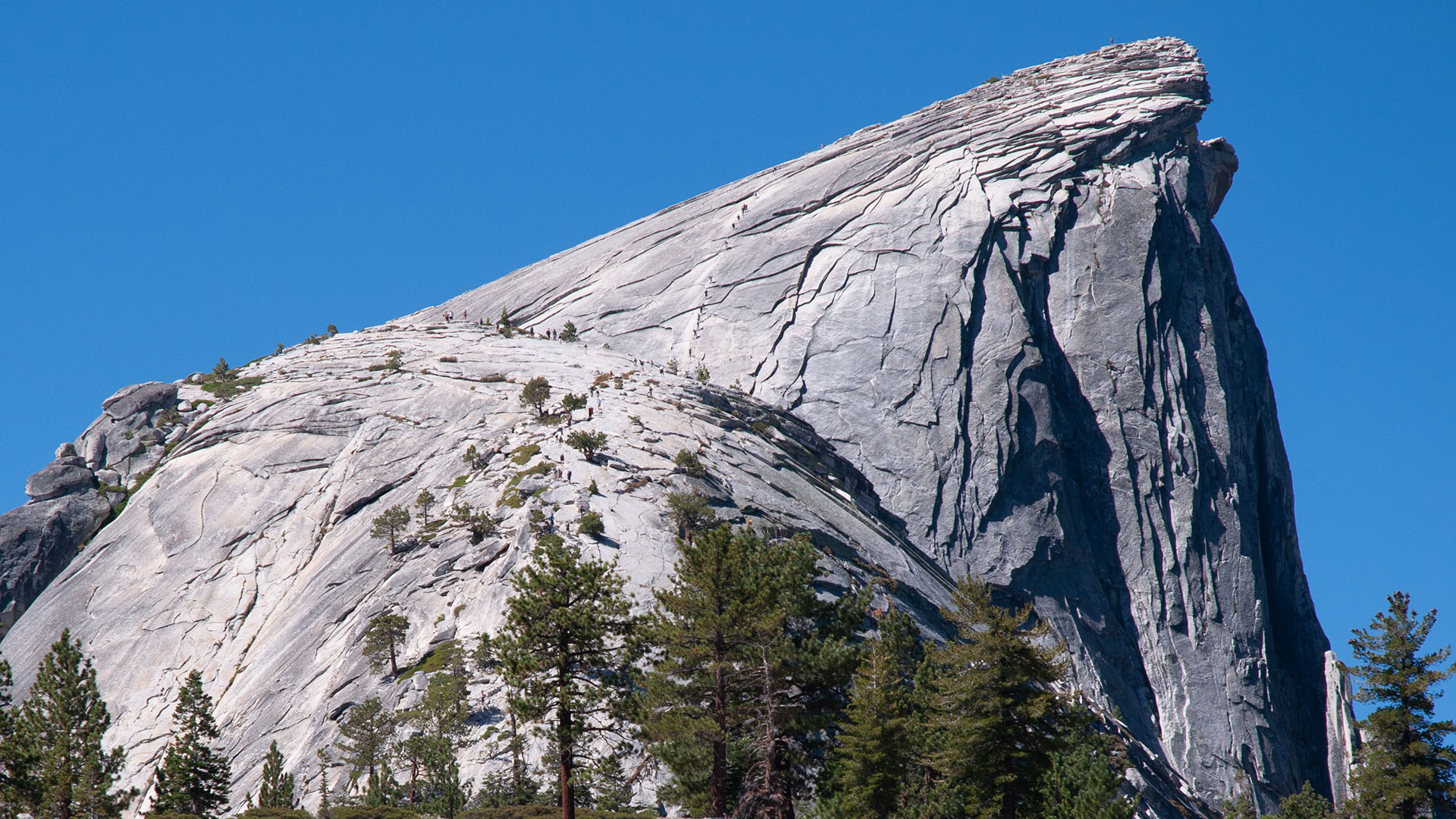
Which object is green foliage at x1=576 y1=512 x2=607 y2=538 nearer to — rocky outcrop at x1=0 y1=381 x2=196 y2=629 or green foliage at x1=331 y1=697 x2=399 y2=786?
green foliage at x1=331 y1=697 x2=399 y2=786

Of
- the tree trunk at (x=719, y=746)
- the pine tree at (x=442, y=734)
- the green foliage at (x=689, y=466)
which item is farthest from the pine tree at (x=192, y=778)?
the green foliage at (x=689, y=466)

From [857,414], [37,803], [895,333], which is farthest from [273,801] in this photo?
[895,333]

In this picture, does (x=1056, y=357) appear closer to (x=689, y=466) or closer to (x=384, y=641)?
(x=689, y=466)

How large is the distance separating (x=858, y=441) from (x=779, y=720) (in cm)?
7031

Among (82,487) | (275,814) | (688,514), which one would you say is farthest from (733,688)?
(82,487)

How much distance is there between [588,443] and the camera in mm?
79375

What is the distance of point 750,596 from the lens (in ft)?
148

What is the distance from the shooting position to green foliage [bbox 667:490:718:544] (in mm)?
70562

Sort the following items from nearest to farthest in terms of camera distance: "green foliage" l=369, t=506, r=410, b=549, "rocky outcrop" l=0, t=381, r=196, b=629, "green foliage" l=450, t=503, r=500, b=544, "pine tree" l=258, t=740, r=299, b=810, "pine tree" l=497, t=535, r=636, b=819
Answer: "pine tree" l=497, t=535, r=636, b=819
"pine tree" l=258, t=740, r=299, b=810
"green foliage" l=450, t=503, r=500, b=544
"green foliage" l=369, t=506, r=410, b=549
"rocky outcrop" l=0, t=381, r=196, b=629

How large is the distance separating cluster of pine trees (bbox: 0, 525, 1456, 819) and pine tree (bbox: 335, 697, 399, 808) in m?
3.20

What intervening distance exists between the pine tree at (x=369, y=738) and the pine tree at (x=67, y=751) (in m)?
9.74

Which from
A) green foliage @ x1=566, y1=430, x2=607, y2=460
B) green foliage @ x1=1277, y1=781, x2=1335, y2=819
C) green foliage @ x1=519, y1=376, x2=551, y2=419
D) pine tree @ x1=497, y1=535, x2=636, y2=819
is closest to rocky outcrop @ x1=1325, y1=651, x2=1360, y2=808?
green foliage @ x1=1277, y1=781, x2=1335, y2=819

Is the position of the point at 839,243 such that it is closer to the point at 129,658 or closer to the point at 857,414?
the point at 857,414

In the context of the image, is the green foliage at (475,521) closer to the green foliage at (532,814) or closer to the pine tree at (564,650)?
the green foliage at (532,814)
